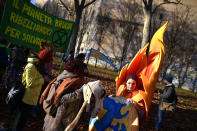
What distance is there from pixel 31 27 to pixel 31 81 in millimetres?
2769

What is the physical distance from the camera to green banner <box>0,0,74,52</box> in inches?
176

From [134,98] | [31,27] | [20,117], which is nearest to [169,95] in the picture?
[134,98]

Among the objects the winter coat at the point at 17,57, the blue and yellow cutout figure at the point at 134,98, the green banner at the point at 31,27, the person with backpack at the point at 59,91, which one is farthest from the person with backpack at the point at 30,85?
the winter coat at the point at 17,57

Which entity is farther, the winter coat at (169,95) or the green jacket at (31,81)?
the winter coat at (169,95)

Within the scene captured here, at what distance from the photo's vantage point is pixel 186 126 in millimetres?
6406

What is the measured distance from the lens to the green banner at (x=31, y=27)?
448 centimetres

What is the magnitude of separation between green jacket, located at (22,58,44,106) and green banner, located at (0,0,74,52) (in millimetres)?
2140

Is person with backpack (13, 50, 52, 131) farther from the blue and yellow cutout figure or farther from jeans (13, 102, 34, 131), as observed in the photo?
the blue and yellow cutout figure

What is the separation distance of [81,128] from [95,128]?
1.98 meters

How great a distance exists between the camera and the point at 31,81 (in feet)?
9.77

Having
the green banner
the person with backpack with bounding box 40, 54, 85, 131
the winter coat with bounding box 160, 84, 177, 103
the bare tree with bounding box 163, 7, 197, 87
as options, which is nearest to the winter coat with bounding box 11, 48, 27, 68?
the green banner

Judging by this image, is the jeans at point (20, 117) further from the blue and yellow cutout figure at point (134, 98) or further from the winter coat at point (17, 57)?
the winter coat at point (17, 57)

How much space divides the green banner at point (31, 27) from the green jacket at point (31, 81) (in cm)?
214

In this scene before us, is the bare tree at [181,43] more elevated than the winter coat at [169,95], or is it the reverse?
the bare tree at [181,43]
